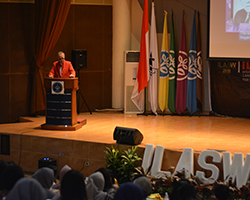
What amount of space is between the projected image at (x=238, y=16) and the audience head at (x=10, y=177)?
196 inches

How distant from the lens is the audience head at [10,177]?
14.1 ft

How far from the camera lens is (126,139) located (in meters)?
6.75

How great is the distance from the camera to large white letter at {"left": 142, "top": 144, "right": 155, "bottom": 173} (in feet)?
21.2

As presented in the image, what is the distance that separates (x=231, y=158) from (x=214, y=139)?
4.13 feet

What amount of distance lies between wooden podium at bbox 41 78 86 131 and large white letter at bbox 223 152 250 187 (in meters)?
3.02

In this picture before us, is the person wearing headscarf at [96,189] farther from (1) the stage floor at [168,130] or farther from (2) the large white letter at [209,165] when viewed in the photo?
(1) the stage floor at [168,130]

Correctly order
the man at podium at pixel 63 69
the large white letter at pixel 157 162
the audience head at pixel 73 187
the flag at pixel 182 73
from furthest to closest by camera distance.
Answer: the flag at pixel 182 73 → the man at podium at pixel 63 69 → the large white letter at pixel 157 162 → the audience head at pixel 73 187

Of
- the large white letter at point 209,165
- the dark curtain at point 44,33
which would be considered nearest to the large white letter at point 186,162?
the large white letter at point 209,165

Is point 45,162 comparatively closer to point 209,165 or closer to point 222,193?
point 209,165

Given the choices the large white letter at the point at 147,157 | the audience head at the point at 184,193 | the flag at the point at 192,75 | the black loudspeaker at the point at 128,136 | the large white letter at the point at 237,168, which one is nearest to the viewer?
the audience head at the point at 184,193

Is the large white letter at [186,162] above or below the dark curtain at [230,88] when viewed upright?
below

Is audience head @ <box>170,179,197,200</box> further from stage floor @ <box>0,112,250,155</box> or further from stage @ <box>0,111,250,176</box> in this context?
stage floor @ <box>0,112,250,155</box>

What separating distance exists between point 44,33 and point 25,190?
233 inches

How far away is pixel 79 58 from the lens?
9.46m
